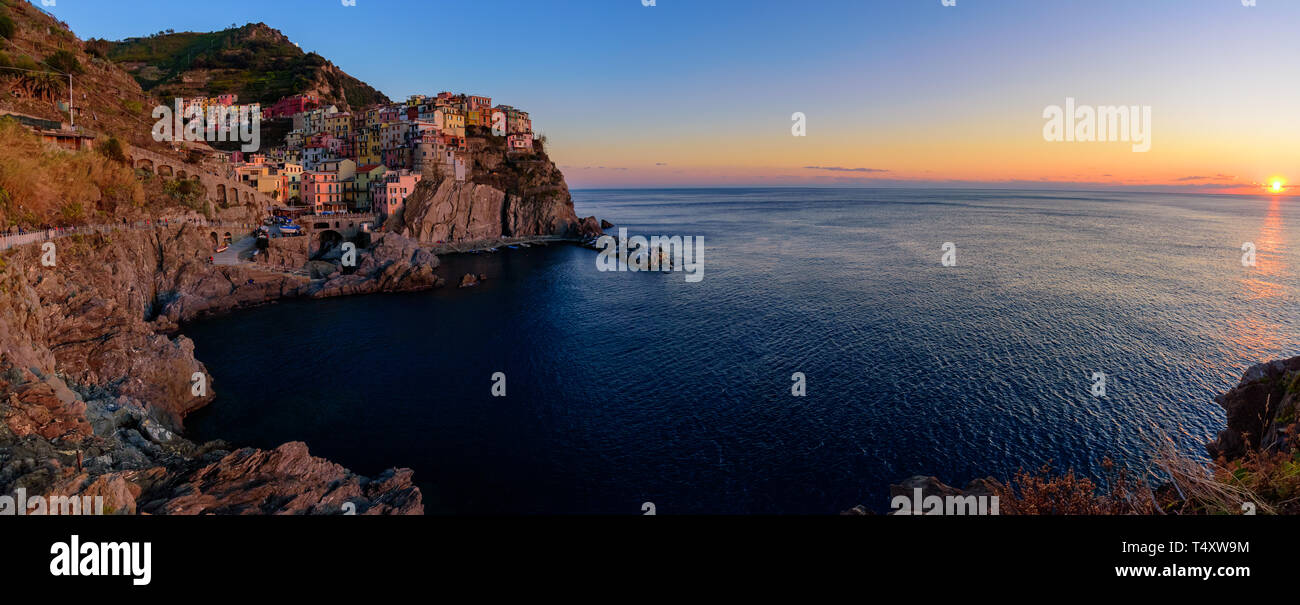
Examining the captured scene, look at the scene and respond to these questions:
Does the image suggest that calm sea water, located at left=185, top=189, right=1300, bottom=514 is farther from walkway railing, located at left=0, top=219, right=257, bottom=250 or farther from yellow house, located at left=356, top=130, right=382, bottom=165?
yellow house, located at left=356, top=130, right=382, bottom=165

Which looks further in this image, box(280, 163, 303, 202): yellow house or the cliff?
box(280, 163, 303, 202): yellow house

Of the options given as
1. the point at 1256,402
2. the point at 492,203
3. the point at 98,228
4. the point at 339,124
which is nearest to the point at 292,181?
the point at 492,203

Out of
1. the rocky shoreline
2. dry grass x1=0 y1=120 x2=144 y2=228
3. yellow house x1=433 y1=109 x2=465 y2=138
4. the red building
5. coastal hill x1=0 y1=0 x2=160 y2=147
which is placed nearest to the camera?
the rocky shoreline

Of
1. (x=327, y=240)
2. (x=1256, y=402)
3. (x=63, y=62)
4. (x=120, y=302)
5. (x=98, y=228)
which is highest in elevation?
(x=63, y=62)

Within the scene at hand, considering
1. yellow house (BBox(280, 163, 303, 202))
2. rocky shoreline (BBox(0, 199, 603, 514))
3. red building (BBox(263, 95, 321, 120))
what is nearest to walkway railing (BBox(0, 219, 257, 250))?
rocky shoreline (BBox(0, 199, 603, 514))

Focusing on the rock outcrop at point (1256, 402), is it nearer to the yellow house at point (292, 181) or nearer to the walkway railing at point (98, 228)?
the walkway railing at point (98, 228)

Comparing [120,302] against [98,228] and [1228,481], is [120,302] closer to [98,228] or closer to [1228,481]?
[98,228]
